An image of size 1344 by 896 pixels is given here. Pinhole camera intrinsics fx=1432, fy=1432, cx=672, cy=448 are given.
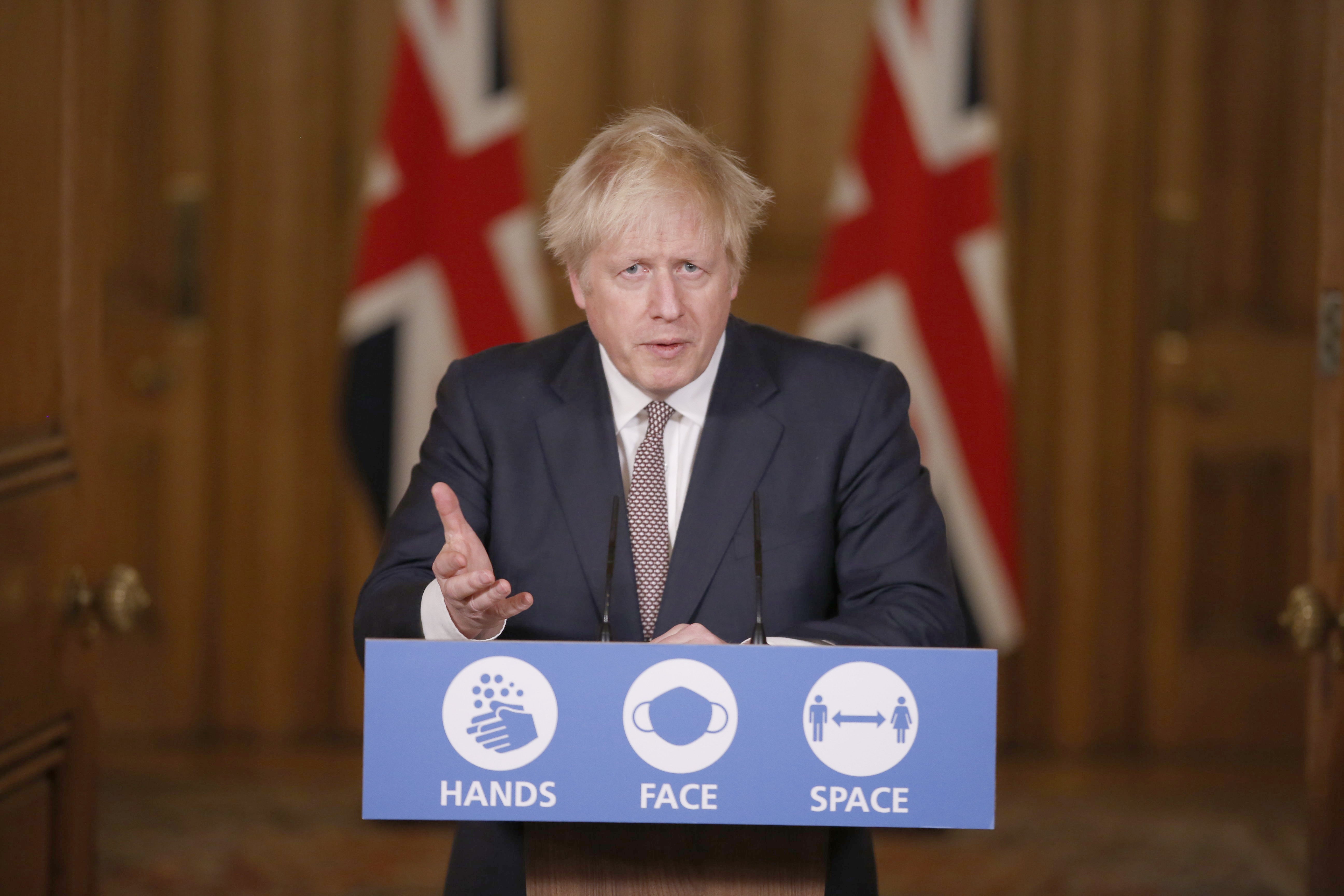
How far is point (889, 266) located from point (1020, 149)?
660mm

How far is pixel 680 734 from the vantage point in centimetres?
123

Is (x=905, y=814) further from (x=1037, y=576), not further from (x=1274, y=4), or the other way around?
(x=1274, y=4)

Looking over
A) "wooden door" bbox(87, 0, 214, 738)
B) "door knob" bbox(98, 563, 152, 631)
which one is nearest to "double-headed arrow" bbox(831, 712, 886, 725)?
"door knob" bbox(98, 563, 152, 631)

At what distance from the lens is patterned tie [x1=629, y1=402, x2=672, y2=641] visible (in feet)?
5.49

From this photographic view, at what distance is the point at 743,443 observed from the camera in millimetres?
1724

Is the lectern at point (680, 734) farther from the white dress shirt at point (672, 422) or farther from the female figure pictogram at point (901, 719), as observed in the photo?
the white dress shirt at point (672, 422)

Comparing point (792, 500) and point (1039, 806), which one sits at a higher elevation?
point (792, 500)

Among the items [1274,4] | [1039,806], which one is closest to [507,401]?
[1039,806]

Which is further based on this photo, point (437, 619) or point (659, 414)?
point (659, 414)

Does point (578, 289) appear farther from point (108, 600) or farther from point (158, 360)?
point (158, 360)

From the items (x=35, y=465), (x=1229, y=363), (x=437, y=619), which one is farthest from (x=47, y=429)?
(x=1229, y=363)

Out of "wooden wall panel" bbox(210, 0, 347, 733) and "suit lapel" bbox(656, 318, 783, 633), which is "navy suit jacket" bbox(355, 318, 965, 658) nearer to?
"suit lapel" bbox(656, 318, 783, 633)

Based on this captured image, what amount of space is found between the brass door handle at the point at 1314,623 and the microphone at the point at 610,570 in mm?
840

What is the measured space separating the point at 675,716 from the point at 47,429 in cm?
103
